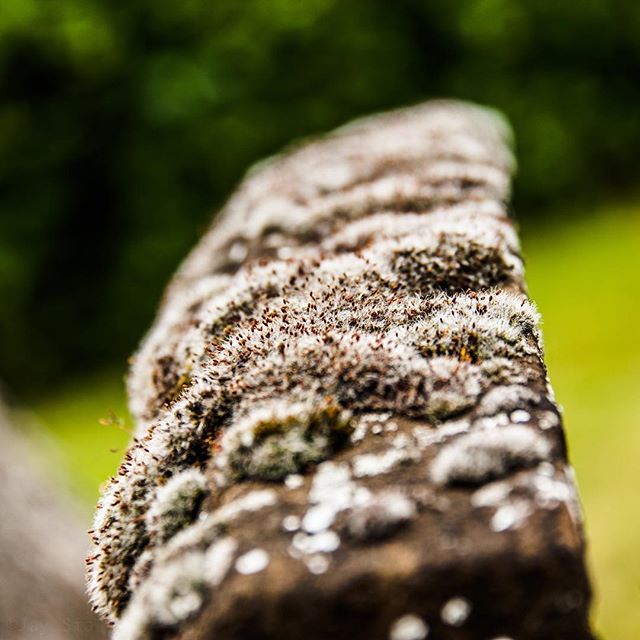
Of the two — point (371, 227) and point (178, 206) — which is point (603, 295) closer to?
point (178, 206)

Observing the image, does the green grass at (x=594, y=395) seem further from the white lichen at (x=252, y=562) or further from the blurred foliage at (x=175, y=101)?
the white lichen at (x=252, y=562)

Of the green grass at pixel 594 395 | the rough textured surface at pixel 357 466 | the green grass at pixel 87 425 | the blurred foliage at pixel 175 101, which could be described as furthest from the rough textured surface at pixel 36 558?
the blurred foliage at pixel 175 101

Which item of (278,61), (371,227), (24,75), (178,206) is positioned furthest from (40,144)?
(371,227)

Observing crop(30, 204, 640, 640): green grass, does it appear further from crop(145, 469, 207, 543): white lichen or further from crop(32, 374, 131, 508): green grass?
crop(145, 469, 207, 543): white lichen

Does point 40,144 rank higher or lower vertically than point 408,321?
higher

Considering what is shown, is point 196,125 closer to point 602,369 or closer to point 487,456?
point 602,369

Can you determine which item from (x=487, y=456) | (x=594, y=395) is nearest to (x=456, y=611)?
(x=487, y=456)

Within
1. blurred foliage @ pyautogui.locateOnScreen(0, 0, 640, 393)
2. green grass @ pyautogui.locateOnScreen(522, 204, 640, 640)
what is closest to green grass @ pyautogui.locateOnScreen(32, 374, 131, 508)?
blurred foliage @ pyautogui.locateOnScreen(0, 0, 640, 393)
